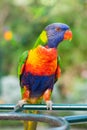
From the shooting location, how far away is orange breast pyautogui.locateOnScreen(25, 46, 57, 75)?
77.1 inches

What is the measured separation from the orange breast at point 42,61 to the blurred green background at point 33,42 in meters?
3.18

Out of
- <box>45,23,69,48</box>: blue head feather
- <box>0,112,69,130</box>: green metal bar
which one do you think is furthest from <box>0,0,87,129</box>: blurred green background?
<box>0,112,69,130</box>: green metal bar

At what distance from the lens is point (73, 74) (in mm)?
6016

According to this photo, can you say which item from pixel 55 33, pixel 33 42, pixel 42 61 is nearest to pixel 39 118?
pixel 42 61

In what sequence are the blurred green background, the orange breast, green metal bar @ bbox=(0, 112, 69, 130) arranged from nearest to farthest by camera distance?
1. green metal bar @ bbox=(0, 112, 69, 130)
2. the orange breast
3. the blurred green background

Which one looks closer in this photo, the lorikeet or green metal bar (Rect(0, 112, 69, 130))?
green metal bar (Rect(0, 112, 69, 130))

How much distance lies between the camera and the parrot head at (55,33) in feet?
6.62

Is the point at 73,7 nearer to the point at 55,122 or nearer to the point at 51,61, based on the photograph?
the point at 51,61

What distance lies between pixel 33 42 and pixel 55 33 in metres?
4.13

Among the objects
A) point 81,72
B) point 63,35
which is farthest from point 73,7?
point 63,35

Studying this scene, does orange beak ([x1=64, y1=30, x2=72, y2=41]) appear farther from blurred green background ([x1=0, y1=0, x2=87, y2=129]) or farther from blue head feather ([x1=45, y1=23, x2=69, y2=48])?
blurred green background ([x1=0, y1=0, x2=87, y2=129])

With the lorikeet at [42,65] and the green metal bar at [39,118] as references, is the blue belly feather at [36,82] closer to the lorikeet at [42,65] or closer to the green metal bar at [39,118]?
the lorikeet at [42,65]

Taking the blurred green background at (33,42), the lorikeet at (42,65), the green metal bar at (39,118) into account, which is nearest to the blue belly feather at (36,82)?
the lorikeet at (42,65)

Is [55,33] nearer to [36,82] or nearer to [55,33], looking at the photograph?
[55,33]
